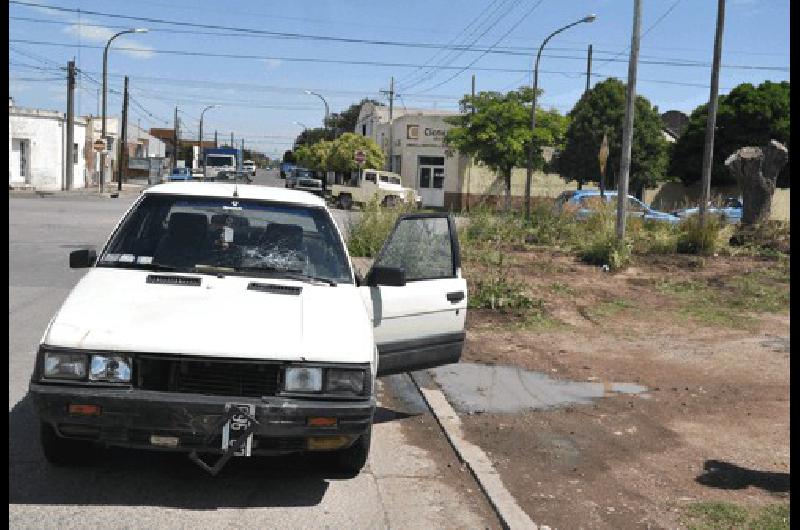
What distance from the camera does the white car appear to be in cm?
412

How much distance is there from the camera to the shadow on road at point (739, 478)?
5.07m

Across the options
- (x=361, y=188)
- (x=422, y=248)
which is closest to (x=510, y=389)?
(x=422, y=248)

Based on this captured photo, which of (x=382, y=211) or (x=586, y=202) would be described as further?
(x=586, y=202)

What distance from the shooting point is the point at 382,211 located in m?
17.0

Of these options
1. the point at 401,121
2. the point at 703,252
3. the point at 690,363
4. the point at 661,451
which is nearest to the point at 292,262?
the point at 661,451

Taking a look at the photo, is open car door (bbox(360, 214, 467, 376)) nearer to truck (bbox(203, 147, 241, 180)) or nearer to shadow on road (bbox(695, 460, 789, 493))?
shadow on road (bbox(695, 460, 789, 493))

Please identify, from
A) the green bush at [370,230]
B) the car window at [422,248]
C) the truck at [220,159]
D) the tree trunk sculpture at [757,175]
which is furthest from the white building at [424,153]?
the car window at [422,248]

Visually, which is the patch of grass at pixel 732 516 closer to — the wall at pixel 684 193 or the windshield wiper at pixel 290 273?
the windshield wiper at pixel 290 273

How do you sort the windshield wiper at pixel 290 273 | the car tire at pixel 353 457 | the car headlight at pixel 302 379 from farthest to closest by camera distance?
the windshield wiper at pixel 290 273, the car tire at pixel 353 457, the car headlight at pixel 302 379

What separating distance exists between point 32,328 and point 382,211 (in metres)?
9.18

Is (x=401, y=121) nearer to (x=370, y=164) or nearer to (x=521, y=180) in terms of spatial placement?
(x=370, y=164)

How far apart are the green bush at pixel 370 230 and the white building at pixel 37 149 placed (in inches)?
1214

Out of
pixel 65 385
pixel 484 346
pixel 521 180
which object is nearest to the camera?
pixel 65 385

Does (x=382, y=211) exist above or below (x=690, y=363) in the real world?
above
